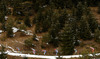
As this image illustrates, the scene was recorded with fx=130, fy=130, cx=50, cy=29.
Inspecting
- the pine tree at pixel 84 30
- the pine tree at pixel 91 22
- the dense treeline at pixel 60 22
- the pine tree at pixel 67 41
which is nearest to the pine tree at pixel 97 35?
the dense treeline at pixel 60 22

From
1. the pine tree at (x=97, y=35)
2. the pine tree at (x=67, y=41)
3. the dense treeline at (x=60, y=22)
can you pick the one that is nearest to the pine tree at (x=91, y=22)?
the dense treeline at (x=60, y=22)

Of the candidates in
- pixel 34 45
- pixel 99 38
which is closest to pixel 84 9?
pixel 99 38

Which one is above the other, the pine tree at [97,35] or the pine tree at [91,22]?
the pine tree at [91,22]

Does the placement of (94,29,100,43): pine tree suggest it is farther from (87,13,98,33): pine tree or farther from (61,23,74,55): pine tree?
(61,23,74,55): pine tree

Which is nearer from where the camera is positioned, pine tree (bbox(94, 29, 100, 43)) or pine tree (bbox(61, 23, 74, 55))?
pine tree (bbox(61, 23, 74, 55))

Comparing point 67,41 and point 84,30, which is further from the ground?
point 67,41

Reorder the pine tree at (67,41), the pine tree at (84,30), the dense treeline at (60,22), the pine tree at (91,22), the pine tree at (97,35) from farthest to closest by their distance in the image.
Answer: the pine tree at (91,22) < the pine tree at (84,30) < the pine tree at (97,35) < the dense treeline at (60,22) < the pine tree at (67,41)

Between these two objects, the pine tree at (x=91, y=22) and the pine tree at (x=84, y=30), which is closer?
the pine tree at (x=84, y=30)

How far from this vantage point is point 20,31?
5225cm

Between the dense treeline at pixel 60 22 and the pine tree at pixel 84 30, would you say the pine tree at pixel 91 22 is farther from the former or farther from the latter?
the pine tree at pixel 84 30

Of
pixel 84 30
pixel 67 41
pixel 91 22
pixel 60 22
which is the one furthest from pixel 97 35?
pixel 60 22

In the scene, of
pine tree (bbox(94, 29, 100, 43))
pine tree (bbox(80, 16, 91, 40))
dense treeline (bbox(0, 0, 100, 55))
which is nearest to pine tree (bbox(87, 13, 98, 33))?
dense treeline (bbox(0, 0, 100, 55))

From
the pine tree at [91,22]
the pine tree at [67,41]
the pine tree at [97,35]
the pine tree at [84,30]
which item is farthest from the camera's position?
the pine tree at [91,22]

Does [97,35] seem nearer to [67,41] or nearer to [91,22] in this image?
[91,22]
